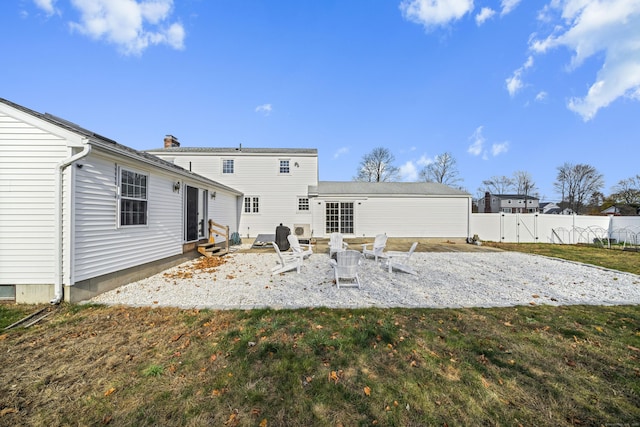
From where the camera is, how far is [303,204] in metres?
16.5

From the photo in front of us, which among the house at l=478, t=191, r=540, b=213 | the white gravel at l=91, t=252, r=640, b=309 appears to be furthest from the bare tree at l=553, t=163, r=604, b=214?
the white gravel at l=91, t=252, r=640, b=309

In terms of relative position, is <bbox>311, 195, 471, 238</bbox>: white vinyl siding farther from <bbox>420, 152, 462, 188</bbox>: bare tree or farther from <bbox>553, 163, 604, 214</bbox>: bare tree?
<bbox>553, 163, 604, 214</bbox>: bare tree

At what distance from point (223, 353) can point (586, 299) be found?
757cm

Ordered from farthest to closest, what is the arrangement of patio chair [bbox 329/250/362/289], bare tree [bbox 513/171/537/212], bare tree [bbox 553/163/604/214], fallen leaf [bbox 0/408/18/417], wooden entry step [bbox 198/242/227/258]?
1. bare tree [bbox 513/171/537/212]
2. bare tree [bbox 553/163/604/214]
3. wooden entry step [bbox 198/242/227/258]
4. patio chair [bbox 329/250/362/289]
5. fallen leaf [bbox 0/408/18/417]

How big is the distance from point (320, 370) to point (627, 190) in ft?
200

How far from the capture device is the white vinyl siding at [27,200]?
15.2ft

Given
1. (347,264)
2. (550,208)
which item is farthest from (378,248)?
(550,208)

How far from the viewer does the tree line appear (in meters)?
36.3

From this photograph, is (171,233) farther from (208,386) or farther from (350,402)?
(350,402)

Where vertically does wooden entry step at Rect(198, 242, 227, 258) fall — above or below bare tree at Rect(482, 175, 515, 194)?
below

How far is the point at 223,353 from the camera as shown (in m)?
3.02

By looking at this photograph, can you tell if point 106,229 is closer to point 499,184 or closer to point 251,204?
point 251,204

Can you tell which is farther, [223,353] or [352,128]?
[352,128]

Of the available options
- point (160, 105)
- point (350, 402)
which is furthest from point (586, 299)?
point (160, 105)
